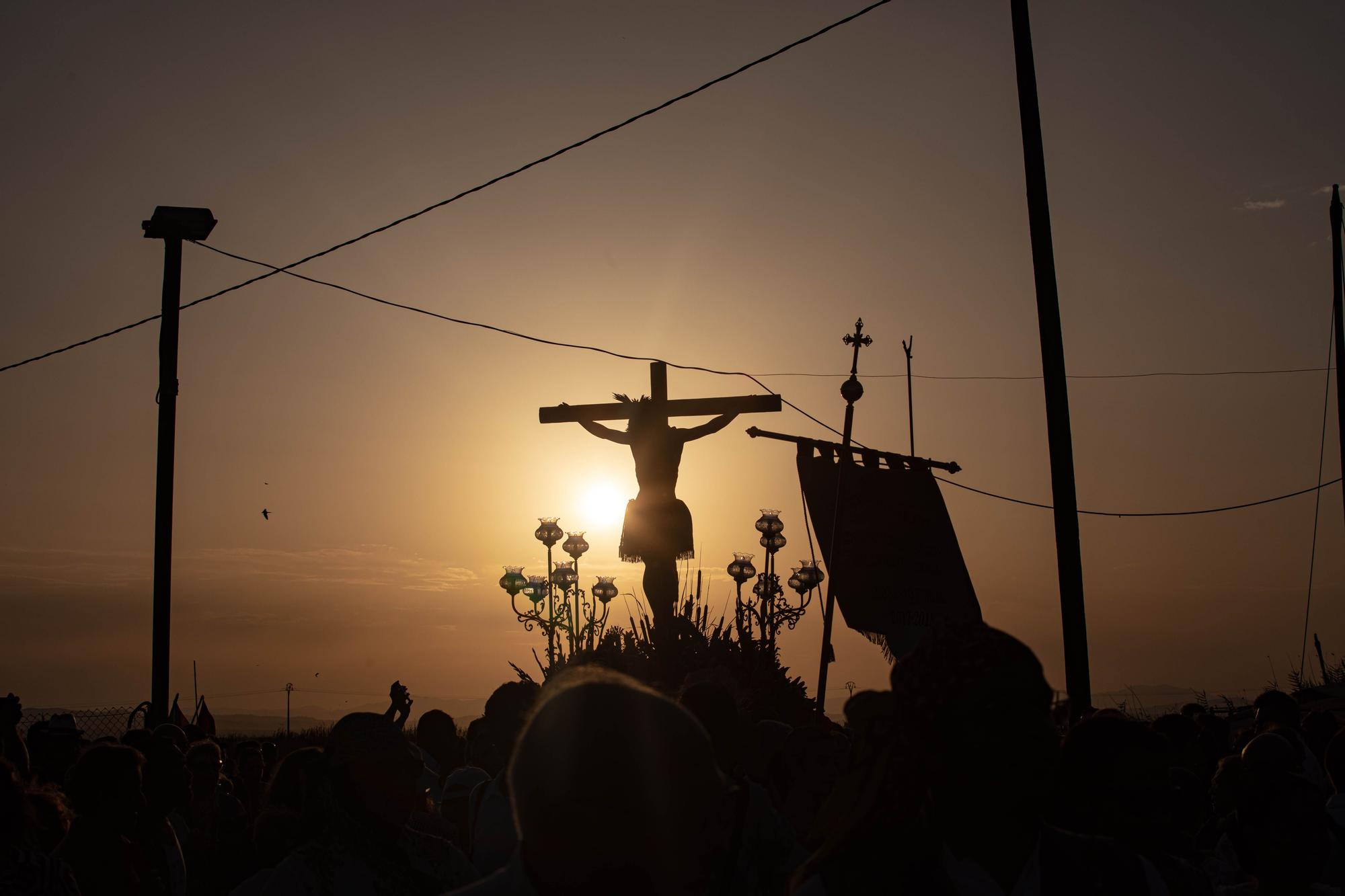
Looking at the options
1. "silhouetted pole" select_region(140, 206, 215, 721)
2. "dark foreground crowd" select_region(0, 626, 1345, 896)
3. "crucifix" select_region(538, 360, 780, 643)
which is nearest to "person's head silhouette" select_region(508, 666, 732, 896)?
"dark foreground crowd" select_region(0, 626, 1345, 896)

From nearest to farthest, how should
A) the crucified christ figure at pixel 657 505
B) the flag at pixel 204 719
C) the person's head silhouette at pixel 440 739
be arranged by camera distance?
the person's head silhouette at pixel 440 739, the crucified christ figure at pixel 657 505, the flag at pixel 204 719

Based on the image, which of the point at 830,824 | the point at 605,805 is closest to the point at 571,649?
the point at 830,824

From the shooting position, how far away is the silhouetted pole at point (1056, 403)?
352 inches

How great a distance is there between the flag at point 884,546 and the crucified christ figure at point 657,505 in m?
1.51

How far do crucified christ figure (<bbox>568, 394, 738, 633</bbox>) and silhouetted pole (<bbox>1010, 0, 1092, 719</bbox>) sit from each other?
3.72m

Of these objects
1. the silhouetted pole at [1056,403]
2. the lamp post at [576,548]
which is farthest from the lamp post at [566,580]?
the silhouetted pole at [1056,403]

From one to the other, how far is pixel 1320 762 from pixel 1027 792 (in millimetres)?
5938

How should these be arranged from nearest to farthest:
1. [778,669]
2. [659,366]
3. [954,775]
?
[954,775], [778,669], [659,366]

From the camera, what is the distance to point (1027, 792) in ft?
8.43

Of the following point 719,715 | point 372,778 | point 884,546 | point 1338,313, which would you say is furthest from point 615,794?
point 1338,313

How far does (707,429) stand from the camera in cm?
1228

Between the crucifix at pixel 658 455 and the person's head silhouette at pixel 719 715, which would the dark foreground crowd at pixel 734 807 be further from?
the crucifix at pixel 658 455

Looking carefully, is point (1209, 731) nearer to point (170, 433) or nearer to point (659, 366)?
point (659, 366)

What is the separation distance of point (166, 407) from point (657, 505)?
19.7 feet
